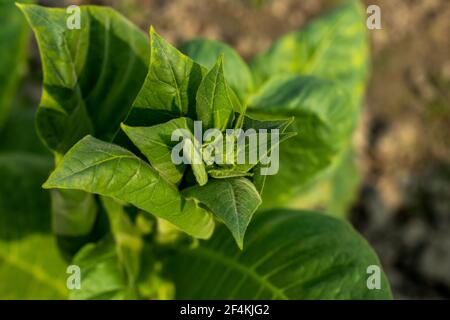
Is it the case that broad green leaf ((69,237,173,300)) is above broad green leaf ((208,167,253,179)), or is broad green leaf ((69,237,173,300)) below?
below

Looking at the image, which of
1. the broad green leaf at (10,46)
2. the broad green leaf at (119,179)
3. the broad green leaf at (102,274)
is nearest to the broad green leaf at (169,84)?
the broad green leaf at (119,179)

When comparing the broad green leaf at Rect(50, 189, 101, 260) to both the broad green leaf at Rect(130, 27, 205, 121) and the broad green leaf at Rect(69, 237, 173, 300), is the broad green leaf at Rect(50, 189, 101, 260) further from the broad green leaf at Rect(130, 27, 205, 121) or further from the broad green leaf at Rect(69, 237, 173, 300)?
the broad green leaf at Rect(130, 27, 205, 121)

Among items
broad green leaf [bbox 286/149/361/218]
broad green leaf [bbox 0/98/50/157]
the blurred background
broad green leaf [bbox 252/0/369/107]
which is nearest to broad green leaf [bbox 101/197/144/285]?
broad green leaf [bbox 252/0/369/107]

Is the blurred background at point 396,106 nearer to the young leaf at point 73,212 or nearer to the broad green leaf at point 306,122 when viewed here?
the broad green leaf at point 306,122

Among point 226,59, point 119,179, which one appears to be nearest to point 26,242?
point 226,59

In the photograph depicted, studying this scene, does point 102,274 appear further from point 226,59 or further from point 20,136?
point 20,136
